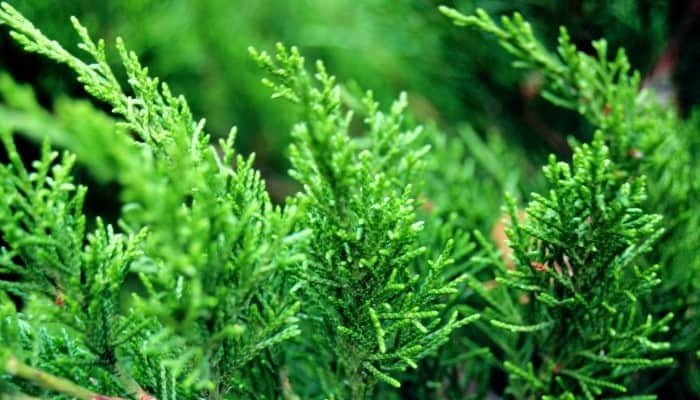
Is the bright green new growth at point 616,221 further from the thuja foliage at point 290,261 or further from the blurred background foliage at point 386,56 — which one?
the blurred background foliage at point 386,56

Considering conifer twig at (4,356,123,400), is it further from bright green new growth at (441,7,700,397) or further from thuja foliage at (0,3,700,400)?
bright green new growth at (441,7,700,397)

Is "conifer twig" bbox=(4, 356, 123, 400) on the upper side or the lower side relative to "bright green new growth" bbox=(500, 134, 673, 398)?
lower

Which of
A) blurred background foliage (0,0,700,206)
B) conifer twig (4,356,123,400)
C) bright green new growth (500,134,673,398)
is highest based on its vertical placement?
blurred background foliage (0,0,700,206)

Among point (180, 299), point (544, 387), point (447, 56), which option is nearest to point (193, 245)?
point (180, 299)

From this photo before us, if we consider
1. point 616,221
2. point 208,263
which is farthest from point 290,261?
point 616,221

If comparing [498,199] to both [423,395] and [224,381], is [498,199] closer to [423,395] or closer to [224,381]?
[423,395]

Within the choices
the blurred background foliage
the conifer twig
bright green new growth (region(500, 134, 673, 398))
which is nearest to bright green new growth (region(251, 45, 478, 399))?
bright green new growth (region(500, 134, 673, 398))

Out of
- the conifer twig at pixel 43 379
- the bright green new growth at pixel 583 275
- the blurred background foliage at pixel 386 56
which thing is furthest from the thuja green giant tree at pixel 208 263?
the blurred background foliage at pixel 386 56
